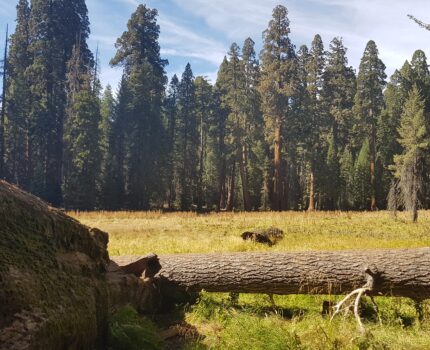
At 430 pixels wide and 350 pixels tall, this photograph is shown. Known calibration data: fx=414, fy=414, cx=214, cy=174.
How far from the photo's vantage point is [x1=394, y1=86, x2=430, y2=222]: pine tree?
85.9ft

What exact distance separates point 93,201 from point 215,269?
34.5 metres

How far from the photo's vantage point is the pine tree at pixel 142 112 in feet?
145

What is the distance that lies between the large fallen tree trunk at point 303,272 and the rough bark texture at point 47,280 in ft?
6.68

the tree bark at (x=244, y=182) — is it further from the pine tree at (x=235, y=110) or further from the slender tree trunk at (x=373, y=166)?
the slender tree trunk at (x=373, y=166)

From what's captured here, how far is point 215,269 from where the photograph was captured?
784cm

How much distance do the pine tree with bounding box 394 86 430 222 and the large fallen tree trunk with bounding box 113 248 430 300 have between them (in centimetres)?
2070

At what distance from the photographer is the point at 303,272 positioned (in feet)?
24.3

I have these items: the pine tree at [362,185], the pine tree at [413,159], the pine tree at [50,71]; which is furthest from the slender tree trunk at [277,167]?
the pine tree at [50,71]

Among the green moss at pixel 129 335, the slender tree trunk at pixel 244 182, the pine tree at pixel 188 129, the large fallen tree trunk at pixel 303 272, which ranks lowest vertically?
the green moss at pixel 129 335

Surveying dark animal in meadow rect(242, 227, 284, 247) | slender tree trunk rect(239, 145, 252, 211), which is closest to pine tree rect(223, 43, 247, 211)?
slender tree trunk rect(239, 145, 252, 211)

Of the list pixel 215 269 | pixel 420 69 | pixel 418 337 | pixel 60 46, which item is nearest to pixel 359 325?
pixel 418 337

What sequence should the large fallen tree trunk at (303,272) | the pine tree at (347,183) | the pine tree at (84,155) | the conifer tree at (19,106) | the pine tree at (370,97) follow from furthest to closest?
the pine tree at (347,183) → the pine tree at (370,97) → the conifer tree at (19,106) → the pine tree at (84,155) → the large fallen tree trunk at (303,272)

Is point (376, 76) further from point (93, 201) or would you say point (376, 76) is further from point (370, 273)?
point (370, 273)

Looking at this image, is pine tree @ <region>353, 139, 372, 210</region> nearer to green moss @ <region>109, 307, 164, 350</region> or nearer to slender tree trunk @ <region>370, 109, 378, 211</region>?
slender tree trunk @ <region>370, 109, 378, 211</region>
